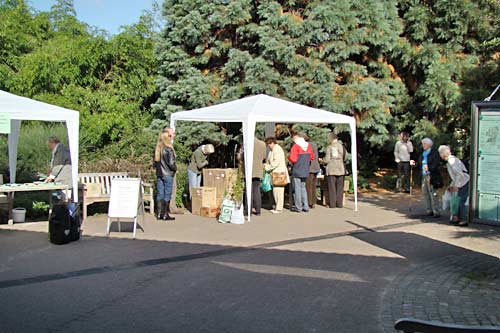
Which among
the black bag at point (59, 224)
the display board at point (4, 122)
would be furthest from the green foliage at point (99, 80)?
the black bag at point (59, 224)

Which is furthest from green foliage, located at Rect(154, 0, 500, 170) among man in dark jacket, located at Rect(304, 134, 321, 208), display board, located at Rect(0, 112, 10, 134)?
display board, located at Rect(0, 112, 10, 134)

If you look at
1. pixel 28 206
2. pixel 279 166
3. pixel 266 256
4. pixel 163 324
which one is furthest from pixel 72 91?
pixel 163 324

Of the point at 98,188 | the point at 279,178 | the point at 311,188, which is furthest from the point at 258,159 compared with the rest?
the point at 98,188

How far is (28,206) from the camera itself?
1305 centimetres

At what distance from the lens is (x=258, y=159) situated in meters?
13.3

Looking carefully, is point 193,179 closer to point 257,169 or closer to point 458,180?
point 257,169

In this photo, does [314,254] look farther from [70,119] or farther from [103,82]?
[103,82]

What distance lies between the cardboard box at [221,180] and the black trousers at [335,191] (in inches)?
102

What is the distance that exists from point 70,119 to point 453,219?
311 inches

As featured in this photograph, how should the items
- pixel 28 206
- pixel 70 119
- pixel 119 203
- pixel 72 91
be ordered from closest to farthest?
1. pixel 119 203
2. pixel 70 119
3. pixel 28 206
4. pixel 72 91

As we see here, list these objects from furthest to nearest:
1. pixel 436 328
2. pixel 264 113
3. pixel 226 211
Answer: pixel 264 113
pixel 226 211
pixel 436 328

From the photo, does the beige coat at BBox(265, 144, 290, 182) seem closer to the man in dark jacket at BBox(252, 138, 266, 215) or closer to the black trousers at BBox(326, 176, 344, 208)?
the man in dark jacket at BBox(252, 138, 266, 215)

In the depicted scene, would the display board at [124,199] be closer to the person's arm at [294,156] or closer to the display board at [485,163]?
the person's arm at [294,156]

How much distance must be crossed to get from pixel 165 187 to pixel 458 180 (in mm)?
5815
